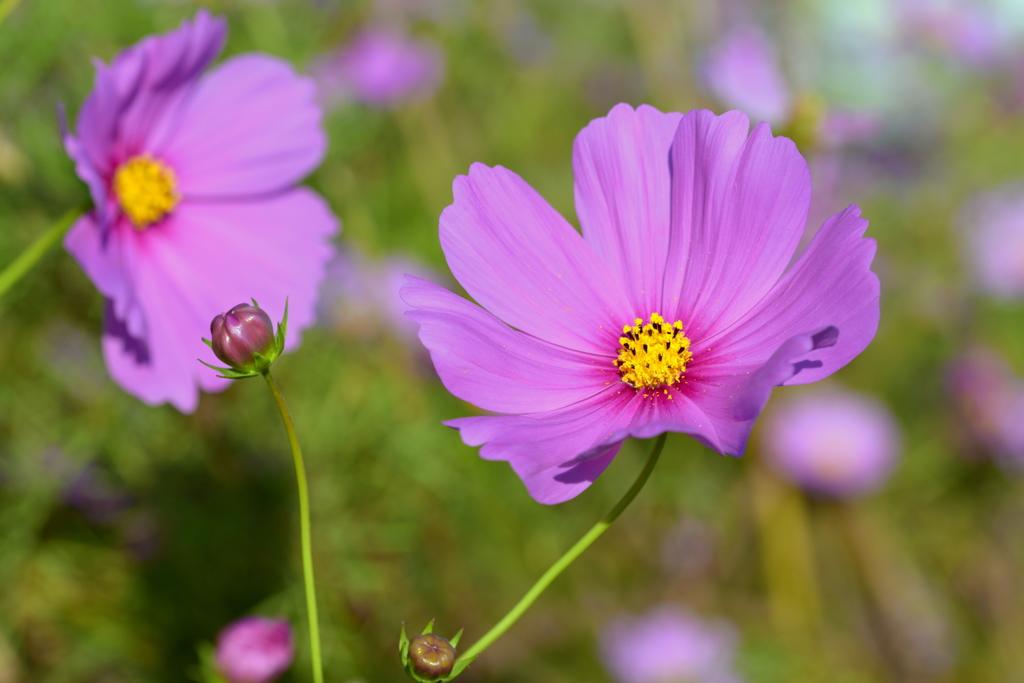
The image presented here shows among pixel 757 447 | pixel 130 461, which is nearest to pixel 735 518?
pixel 757 447

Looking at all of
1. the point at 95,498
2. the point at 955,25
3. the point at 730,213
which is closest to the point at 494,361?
the point at 730,213

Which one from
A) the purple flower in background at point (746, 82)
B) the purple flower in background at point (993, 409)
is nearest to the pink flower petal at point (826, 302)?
the purple flower in background at point (746, 82)

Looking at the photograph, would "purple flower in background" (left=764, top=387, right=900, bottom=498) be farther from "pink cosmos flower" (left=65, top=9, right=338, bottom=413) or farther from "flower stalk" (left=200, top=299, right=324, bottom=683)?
"flower stalk" (left=200, top=299, right=324, bottom=683)

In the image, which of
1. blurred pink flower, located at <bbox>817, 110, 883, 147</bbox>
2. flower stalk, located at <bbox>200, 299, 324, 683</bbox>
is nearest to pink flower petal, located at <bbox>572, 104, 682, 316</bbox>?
flower stalk, located at <bbox>200, 299, 324, 683</bbox>

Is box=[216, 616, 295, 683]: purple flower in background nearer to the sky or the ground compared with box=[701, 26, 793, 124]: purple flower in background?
nearer to the ground

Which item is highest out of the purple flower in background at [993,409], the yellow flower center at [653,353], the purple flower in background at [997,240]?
the yellow flower center at [653,353]

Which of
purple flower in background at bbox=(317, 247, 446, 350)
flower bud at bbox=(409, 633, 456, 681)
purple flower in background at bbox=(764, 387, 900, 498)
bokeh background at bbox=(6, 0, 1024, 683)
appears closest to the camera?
flower bud at bbox=(409, 633, 456, 681)

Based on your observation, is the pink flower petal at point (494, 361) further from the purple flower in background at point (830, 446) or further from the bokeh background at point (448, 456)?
the purple flower in background at point (830, 446)
